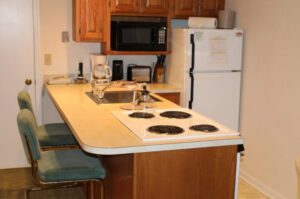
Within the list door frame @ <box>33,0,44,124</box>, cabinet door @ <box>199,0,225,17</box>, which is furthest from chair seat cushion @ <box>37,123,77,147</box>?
cabinet door @ <box>199,0,225,17</box>

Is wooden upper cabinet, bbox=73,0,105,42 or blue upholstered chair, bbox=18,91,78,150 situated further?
wooden upper cabinet, bbox=73,0,105,42

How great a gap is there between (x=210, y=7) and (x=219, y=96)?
104 centimetres

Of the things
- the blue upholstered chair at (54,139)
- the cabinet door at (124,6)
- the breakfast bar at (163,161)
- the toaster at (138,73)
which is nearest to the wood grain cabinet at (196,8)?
the cabinet door at (124,6)

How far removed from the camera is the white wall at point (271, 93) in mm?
3664

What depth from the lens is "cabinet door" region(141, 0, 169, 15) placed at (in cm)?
446

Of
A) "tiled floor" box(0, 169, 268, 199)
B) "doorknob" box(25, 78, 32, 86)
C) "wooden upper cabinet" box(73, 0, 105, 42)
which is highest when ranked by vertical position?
"wooden upper cabinet" box(73, 0, 105, 42)

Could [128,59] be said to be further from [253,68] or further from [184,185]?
[184,185]

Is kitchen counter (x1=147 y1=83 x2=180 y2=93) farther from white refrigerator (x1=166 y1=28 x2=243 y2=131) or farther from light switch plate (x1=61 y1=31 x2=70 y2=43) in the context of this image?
light switch plate (x1=61 y1=31 x2=70 y2=43)

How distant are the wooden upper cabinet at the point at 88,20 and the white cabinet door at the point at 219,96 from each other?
1.15 metres

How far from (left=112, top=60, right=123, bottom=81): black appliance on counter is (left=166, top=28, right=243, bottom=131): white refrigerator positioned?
0.64 m

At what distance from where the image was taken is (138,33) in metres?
4.49

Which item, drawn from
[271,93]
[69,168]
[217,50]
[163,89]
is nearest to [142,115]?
[69,168]

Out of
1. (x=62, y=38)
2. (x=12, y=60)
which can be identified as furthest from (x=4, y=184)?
(x=62, y=38)

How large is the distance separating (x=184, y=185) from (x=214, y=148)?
29 cm
